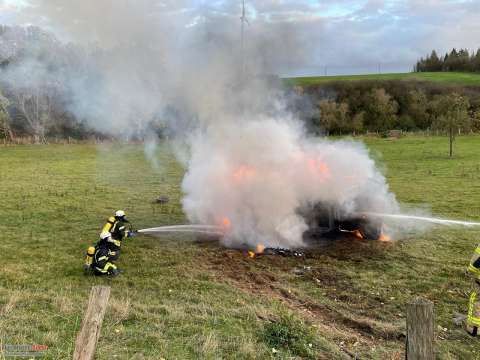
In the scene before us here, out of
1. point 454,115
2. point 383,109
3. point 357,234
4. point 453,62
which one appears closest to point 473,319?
point 357,234

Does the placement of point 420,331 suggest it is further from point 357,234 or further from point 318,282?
point 357,234

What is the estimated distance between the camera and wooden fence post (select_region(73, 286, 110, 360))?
4.53 meters

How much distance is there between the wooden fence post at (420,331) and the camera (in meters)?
4.31

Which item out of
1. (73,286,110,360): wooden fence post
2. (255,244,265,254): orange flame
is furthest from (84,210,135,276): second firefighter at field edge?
(73,286,110,360): wooden fence post

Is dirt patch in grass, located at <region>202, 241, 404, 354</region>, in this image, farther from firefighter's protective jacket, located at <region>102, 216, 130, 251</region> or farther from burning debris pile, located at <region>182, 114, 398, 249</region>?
firefighter's protective jacket, located at <region>102, 216, 130, 251</region>

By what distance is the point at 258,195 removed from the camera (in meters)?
12.6

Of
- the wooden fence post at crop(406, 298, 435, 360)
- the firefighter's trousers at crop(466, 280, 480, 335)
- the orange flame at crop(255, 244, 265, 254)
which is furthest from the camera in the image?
the orange flame at crop(255, 244, 265, 254)

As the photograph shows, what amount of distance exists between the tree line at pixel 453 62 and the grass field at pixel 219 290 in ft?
257

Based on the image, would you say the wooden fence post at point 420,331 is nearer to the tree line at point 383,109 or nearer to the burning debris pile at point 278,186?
the burning debris pile at point 278,186

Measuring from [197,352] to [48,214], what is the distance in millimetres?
12077

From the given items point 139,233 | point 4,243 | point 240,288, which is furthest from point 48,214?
point 240,288

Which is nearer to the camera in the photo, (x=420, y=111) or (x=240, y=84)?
(x=240, y=84)

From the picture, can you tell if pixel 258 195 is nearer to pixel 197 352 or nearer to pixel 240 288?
pixel 240 288

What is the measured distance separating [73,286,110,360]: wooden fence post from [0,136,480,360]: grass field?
1.47 m
